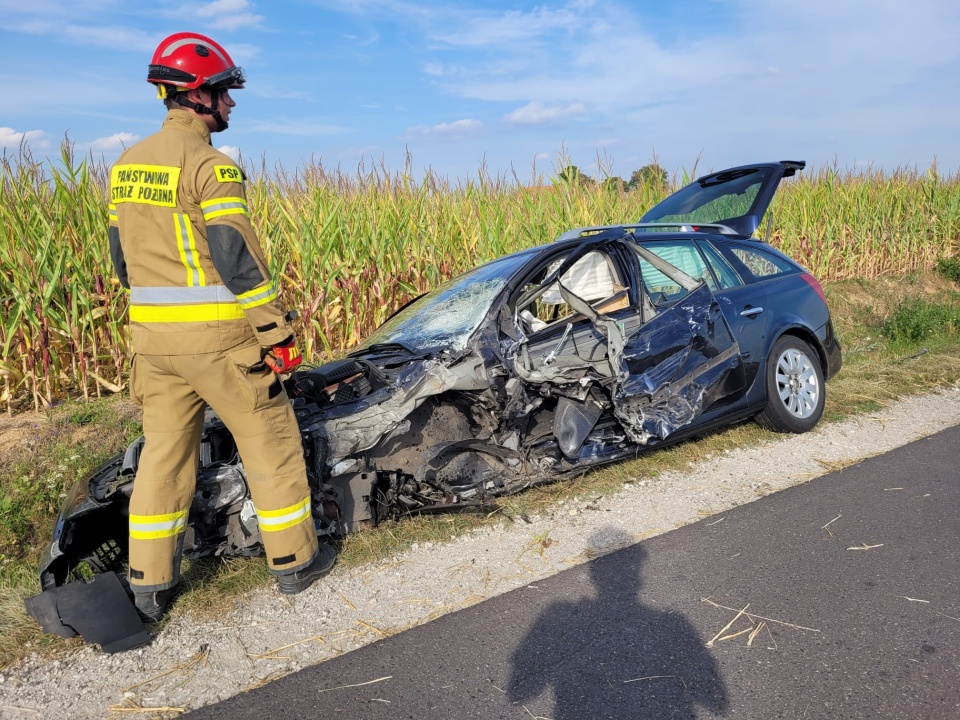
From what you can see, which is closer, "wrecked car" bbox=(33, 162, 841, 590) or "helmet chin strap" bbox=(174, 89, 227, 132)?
"helmet chin strap" bbox=(174, 89, 227, 132)

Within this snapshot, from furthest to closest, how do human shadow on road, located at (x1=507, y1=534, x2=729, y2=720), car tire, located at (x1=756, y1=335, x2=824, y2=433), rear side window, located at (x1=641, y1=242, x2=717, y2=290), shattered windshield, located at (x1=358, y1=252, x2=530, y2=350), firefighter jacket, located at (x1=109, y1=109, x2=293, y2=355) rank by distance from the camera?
car tire, located at (x1=756, y1=335, x2=824, y2=433)
rear side window, located at (x1=641, y1=242, x2=717, y2=290)
shattered windshield, located at (x1=358, y1=252, x2=530, y2=350)
firefighter jacket, located at (x1=109, y1=109, x2=293, y2=355)
human shadow on road, located at (x1=507, y1=534, x2=729, y2=720)

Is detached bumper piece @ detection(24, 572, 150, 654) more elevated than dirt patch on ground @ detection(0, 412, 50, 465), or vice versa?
dirt patch on ground @ detection(0, 412, 50, 465)

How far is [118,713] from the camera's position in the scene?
2682 mm

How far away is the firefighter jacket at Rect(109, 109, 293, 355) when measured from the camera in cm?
298

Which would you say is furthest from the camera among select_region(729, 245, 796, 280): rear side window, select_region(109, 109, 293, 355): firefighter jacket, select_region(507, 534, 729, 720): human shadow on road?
select_region(729, 245, 796, 280): rear side window

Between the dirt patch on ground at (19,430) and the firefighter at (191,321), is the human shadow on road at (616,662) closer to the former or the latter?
the firefighter at (191,321)

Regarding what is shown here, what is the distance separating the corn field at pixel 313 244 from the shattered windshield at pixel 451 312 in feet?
7.36

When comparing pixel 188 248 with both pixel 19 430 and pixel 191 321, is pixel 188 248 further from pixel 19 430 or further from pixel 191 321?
pixel 19 430

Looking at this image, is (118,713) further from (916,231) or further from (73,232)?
(916,231)

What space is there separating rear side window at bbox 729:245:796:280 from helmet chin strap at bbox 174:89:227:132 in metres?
3.64

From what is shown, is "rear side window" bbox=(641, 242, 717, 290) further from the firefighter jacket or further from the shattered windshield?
the firefighter jacket

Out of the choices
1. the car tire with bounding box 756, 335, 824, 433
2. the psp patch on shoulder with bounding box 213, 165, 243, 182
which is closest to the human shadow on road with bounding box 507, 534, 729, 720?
the psp patch on shoulder with bounding box 213, 165, 243, 182

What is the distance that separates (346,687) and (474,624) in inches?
23.3

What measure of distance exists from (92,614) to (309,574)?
890 millimetres
